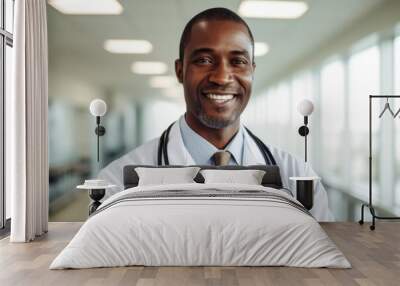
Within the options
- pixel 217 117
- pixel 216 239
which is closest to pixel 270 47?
pixel 217 117

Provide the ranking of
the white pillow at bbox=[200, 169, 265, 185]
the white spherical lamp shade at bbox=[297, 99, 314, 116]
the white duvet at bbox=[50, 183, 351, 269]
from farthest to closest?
the white spherical lamp shade at bbox=[297, 99, 314, 116], the white pillow at bbox=[200, 169, 265, 185], the white duvet at bbox=[50, 183, 351, 269]

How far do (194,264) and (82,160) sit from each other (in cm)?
296

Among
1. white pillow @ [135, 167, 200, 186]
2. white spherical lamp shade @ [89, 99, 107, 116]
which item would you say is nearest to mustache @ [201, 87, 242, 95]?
white pillow @ [135, 167, 200, 186]

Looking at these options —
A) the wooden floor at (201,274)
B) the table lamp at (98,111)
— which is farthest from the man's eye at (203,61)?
the wooden floor at (201,274)

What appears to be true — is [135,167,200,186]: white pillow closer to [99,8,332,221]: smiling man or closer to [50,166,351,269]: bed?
[99,8,332,221]: smiling man

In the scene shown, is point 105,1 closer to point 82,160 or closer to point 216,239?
point 82,160

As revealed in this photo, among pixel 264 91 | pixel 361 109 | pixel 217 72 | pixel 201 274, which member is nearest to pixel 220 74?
pixel 217 72

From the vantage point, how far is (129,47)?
6.76 metres

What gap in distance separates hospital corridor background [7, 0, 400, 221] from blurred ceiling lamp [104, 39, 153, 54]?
35 millimetres

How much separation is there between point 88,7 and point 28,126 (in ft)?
6.12

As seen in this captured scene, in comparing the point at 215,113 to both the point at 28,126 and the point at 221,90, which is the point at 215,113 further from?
the point at 28,126

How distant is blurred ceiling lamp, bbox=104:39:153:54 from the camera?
6.75m

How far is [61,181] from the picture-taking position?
679 cm

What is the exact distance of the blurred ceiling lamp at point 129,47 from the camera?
6750 millimetres
